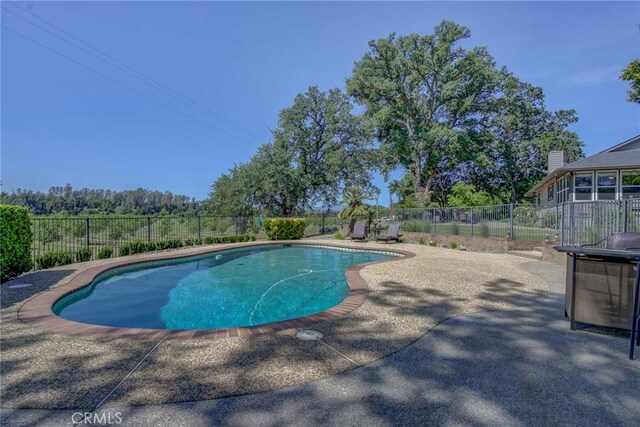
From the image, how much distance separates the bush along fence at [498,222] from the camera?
12141 millimetres

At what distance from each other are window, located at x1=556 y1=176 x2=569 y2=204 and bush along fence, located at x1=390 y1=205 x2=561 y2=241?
275 inches

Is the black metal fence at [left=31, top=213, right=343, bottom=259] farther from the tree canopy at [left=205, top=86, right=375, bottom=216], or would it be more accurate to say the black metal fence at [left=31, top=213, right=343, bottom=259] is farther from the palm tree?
the palm tree

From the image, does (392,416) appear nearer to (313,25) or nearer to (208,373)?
(208,373)

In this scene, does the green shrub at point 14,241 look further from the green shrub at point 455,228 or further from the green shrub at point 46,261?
the green shrub at point 455,228

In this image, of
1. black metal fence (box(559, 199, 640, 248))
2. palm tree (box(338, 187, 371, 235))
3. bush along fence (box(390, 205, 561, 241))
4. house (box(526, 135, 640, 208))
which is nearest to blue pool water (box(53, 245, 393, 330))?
black metal fence (box(559, 199, 640, 248))

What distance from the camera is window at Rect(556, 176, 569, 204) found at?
18484mm

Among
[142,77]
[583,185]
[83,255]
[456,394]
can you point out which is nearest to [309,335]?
[456,394]

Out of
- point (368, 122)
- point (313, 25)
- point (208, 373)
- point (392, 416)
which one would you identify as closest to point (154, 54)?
point (313, 25)

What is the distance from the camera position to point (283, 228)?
708 inches

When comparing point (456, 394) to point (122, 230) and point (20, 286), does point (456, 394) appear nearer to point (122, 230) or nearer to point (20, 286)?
point (20, 286)

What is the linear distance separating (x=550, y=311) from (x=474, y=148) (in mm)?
27670

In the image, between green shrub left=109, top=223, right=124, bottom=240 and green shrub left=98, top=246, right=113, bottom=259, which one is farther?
green shrub left=109, top=223, right=124, bottom=240

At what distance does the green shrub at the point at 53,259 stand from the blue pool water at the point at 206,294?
4.84ft

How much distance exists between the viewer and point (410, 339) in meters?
3.40
